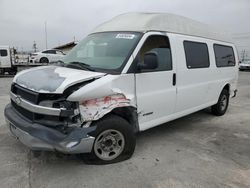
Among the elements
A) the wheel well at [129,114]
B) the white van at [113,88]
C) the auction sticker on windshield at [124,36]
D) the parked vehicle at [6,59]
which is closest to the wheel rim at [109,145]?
the white van at [113,88]

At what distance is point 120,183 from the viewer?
11.5 feet

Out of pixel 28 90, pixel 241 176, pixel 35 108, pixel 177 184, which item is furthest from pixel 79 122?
pixel 241 176

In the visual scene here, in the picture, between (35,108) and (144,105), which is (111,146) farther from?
(35,108)

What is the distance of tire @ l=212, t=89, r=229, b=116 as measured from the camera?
23.4 ft

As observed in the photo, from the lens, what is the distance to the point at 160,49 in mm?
4711

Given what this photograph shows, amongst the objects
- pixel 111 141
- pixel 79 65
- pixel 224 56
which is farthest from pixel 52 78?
pixel 224 56

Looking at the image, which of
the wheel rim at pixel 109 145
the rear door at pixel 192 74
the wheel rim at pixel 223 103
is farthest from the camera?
the wheel rim at pixel 223 103

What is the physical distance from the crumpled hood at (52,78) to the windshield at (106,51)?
1.00ft

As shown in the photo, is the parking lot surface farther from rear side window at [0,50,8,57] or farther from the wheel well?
rear side window at [0,50,8,57]

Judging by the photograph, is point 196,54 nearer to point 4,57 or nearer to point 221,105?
point 221,105

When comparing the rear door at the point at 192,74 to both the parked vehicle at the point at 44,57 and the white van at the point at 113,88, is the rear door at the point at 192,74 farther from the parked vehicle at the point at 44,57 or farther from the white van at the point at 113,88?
the parked vehicle at the point at 44,57

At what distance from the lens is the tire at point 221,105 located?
281 inches

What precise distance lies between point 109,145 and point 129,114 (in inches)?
22.2

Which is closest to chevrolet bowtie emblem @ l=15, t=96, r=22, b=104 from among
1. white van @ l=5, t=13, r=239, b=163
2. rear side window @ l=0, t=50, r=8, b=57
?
white van @ l=5, t=13, r=239, b=163
